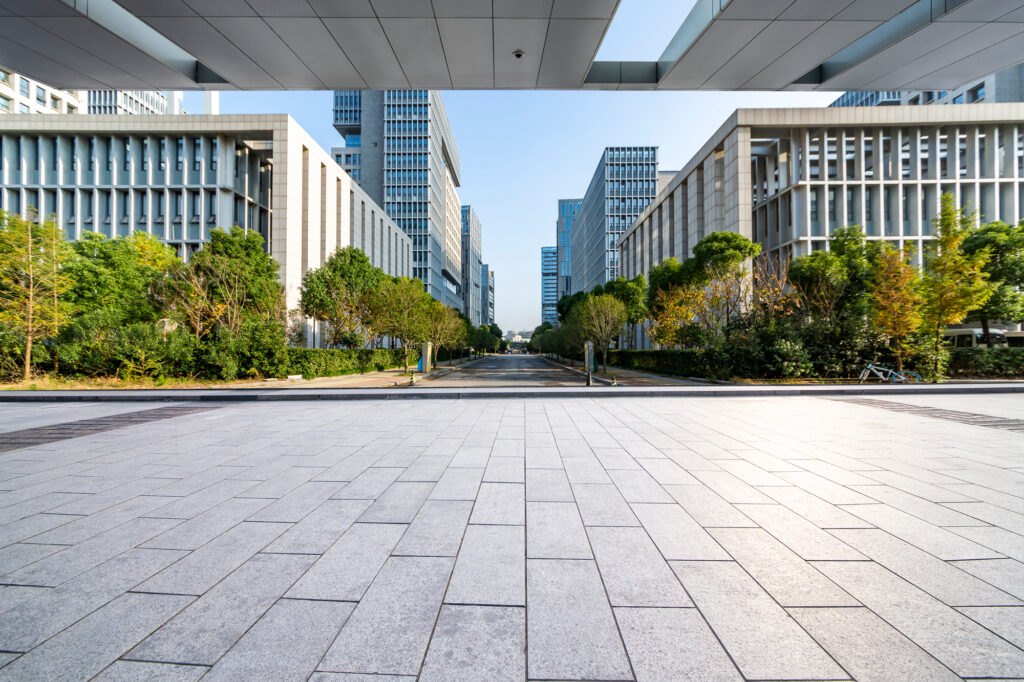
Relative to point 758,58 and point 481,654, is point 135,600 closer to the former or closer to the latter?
point 481,654

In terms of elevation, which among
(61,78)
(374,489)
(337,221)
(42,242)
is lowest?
(374,489)

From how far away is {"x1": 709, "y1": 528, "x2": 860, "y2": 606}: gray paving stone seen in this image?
8.09 ft

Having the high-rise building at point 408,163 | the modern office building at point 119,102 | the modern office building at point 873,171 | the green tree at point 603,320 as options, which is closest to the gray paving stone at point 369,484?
the green tree at point 603,320

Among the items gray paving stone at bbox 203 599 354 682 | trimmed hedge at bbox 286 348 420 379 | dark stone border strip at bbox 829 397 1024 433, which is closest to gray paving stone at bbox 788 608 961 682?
gray paving stone at bbox 203 599 354 682

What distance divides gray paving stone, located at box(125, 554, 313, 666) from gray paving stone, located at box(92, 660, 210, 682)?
40mm

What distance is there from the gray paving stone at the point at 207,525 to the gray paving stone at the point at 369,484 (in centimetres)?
73

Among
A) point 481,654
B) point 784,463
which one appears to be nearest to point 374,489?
point 481,654

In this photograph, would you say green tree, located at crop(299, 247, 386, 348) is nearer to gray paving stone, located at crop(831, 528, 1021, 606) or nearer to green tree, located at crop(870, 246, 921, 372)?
green tree, located at crop(870, 246, 921, 372)

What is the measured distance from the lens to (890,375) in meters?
15.8

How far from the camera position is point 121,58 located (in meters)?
5.09

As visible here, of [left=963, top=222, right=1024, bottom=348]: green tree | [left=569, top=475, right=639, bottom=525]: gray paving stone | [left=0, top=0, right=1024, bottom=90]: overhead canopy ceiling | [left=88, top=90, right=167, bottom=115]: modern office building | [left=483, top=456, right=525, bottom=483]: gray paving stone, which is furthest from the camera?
[left=88, top=90, right=167, bottom=115]: modern office building

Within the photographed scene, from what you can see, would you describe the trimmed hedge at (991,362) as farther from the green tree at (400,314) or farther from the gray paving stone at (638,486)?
the green tree at (400,314)

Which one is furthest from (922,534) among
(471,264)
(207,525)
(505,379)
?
(471,264)

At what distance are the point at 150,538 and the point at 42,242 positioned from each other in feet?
80.9
